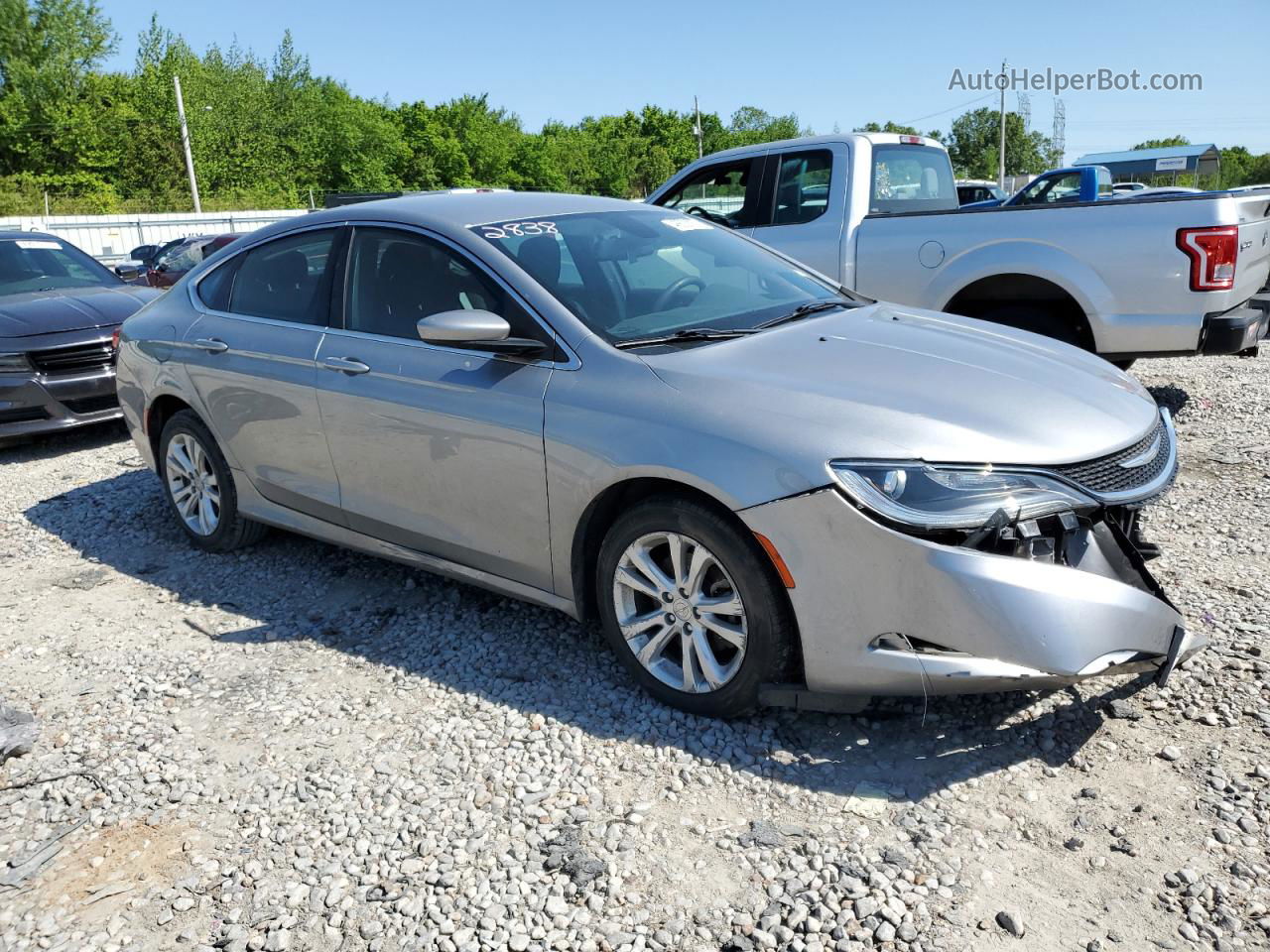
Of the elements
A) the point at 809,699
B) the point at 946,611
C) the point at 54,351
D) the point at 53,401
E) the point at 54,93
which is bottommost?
the point at 809,699

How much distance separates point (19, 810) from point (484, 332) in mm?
2125

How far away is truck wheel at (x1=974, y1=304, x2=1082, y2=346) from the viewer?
21.0ft

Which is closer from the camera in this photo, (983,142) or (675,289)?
(675,289)

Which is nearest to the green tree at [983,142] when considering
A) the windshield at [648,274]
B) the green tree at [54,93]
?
the green tree at [54,93]

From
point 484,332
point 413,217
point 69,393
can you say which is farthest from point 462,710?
point 69,393

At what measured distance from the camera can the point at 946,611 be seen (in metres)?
2.78

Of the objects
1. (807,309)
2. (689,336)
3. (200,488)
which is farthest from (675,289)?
(200,488)

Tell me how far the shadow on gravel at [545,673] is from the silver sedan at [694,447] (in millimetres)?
190

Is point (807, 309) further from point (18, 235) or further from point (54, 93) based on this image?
point (54, 93)

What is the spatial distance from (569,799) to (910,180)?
6.57 m

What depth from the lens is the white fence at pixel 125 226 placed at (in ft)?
106

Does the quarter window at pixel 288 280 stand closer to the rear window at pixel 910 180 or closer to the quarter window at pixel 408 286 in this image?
the quarter window at pixel 408 286

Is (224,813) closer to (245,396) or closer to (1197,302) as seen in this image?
(245,396)

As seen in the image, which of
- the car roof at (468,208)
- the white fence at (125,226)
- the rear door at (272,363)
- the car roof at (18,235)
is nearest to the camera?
the car roof at (468,208)
